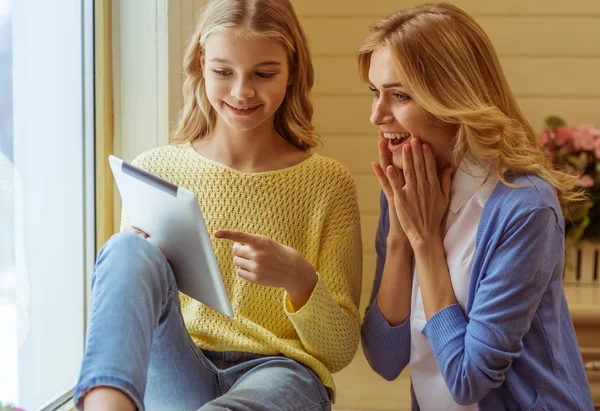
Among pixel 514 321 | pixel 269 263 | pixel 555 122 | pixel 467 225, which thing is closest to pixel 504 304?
pixel 514 321

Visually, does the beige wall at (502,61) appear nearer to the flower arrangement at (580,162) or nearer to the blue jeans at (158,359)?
the flower arrangement at (580,162)

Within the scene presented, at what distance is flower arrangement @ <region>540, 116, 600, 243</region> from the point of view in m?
2.08

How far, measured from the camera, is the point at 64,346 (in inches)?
64.4

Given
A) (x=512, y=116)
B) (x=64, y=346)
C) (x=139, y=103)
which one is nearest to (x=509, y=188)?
(x=512, y=116)

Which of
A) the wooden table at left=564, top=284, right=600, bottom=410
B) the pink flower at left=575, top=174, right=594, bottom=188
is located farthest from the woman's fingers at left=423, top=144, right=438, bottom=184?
the pink flower at left=575, top=174, right=594, bottom=188

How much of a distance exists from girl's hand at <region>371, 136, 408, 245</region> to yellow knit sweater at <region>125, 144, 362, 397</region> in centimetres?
8

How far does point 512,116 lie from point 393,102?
0.22 metres

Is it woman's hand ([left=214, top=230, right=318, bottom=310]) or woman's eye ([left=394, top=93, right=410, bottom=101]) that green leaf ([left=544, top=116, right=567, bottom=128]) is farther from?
woman's hand ([left=214, top=230, right=318, bottom=310])

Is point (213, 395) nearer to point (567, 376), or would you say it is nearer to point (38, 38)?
point (567, 376)

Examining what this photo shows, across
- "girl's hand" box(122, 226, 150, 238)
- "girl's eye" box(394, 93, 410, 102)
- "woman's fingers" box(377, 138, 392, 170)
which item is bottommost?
"girl's hand" box(122, 226, 150, 238)

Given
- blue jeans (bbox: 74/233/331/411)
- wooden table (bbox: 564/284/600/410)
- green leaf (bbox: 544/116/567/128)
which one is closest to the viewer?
blue jeans (bbox: 74/233/331/411)

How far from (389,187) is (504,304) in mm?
312

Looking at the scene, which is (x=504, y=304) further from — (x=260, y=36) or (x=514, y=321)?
(x=260, y=36)

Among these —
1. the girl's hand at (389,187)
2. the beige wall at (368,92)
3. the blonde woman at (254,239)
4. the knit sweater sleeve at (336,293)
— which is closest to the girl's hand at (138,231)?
the blonde woman at (254,239)
